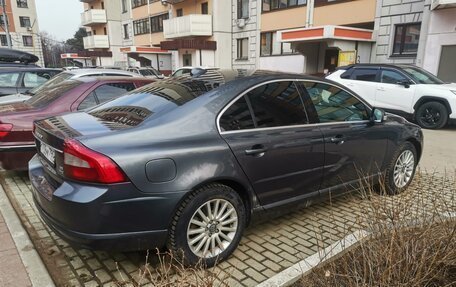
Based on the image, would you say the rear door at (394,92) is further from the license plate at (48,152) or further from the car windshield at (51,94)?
the license plate at (48,152)

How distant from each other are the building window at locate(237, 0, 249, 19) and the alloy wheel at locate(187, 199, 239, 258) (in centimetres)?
2303

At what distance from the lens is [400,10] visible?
49.1ft

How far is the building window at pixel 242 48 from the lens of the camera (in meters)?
24.5

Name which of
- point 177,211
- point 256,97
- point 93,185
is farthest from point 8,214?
point 256,97

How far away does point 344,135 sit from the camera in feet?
12.2

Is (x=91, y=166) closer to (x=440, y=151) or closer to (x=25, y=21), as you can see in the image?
(x=440, y=151)

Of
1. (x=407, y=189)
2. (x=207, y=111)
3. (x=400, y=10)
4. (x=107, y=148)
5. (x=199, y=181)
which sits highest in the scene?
(x=400, y=10)

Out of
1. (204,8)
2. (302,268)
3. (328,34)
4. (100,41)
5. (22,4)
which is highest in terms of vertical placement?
(22,4)

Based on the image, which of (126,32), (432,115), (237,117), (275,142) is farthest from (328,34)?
(126,32)

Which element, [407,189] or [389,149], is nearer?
[389,149]

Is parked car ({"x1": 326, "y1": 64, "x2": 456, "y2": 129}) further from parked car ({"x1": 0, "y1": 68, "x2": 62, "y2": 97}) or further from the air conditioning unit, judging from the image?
the air conditioning unit

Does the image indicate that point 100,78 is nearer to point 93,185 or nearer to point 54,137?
point 54,137

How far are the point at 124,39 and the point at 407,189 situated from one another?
41.2m

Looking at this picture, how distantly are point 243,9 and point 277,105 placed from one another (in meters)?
23.2
